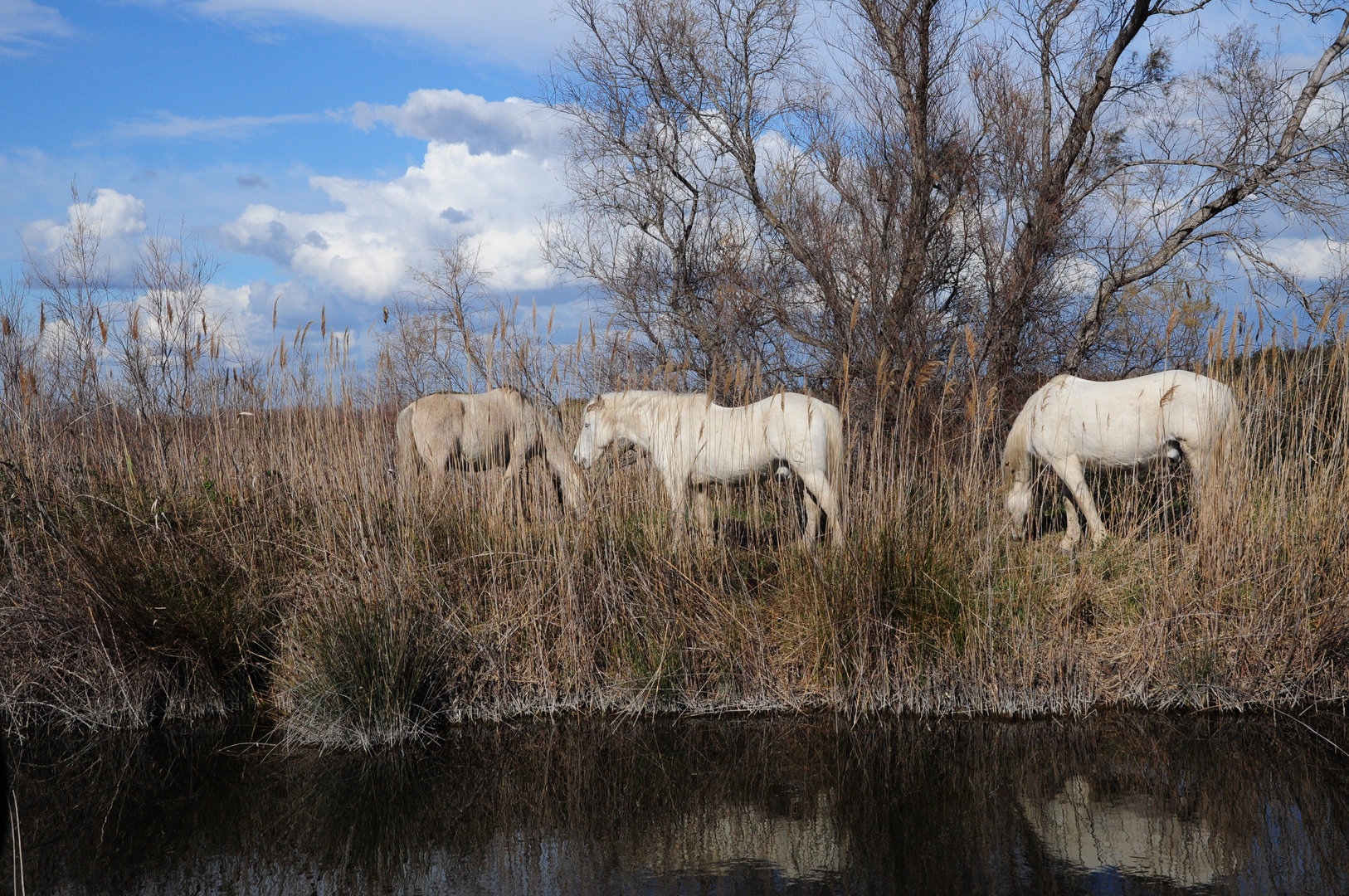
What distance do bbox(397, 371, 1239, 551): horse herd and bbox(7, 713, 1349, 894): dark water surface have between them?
5.17 ft

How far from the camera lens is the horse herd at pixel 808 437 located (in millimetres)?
5688

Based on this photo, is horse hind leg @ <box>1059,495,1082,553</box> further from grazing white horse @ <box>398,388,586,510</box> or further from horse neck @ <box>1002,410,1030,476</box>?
grazing white horse @ <box>398,388,586,510</box>

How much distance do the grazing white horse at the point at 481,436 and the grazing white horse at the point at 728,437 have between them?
49cm

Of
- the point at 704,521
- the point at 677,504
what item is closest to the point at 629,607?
the point at 704,521


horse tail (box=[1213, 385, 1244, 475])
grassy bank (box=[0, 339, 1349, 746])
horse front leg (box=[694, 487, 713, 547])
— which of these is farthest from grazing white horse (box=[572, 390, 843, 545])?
horse tail (box=[1213, 385, 1244, 475])

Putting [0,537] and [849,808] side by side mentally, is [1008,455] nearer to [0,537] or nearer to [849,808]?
[849,808]

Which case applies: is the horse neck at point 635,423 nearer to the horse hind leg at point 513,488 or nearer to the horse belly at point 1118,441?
the horse hind leg at point 513,488

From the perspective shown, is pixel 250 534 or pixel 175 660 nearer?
pixel 175 660

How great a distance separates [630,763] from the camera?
4.06 metres

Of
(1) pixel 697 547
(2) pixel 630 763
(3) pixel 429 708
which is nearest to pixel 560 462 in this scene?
(1) pixel 697 547

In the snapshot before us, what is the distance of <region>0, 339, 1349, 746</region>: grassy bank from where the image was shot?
14.7 feet

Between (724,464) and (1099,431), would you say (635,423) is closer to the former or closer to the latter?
(724,464)

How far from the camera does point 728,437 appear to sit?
6191 millimetres

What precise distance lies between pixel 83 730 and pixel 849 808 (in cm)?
410
